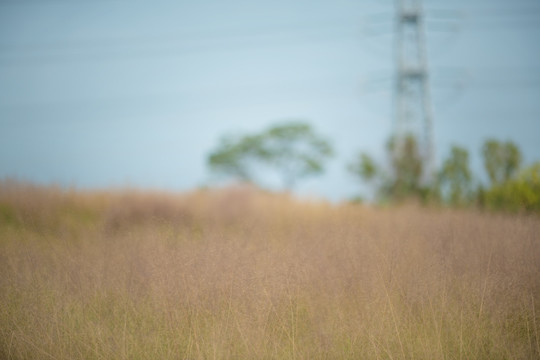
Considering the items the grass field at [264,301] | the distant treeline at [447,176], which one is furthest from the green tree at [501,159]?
the grass field at [264,301]

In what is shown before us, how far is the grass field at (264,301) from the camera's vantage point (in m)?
2.72

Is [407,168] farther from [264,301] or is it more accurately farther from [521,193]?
[264,301]

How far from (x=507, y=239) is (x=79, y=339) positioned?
484cm

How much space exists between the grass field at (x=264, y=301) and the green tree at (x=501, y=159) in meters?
10.9

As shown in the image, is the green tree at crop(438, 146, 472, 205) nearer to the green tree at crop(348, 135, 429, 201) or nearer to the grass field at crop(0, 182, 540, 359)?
the green tree at crop(348, 135, 429, 201)

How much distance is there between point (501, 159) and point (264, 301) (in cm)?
1382

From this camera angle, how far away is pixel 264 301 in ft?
9.32

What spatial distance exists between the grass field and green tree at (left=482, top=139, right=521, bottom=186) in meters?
10.9

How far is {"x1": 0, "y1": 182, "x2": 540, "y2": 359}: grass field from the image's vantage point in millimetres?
2721

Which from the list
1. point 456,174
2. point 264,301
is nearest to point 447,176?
point 456,174

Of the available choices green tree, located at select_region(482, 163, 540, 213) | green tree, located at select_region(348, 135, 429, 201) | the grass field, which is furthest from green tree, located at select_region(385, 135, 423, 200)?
the grass field

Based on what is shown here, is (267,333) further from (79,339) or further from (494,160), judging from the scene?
(494,160)

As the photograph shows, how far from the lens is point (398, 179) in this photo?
15008 millimetres

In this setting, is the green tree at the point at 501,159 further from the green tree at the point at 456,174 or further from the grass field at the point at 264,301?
Result: the grass field at the point at 264,301
